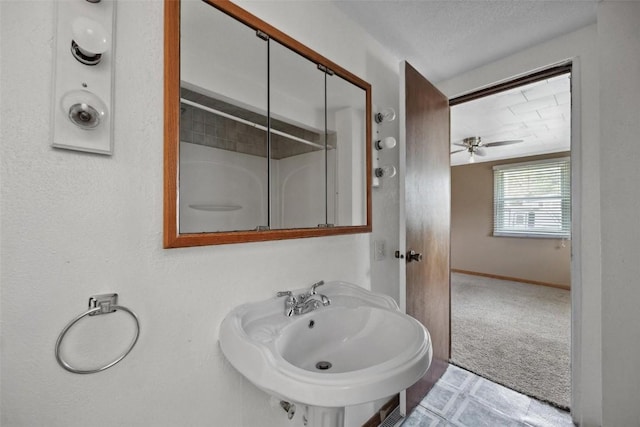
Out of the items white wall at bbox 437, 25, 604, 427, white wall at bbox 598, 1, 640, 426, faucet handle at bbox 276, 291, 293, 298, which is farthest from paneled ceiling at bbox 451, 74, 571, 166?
faucet handle at bbox 276, 291, 293, 298

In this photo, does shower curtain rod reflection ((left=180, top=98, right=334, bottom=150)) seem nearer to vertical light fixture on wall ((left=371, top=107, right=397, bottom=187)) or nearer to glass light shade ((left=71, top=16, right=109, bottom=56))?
glass light shade ((left=71, top=16, right=109, bottom=56))

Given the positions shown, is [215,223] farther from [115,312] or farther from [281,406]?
[281,406]

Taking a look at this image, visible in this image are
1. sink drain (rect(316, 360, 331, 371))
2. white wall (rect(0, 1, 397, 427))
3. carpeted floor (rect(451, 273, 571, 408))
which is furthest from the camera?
carpeted floor (rect(451, 273, 571, 408))

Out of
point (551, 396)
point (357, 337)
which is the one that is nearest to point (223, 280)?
point (357, 337)

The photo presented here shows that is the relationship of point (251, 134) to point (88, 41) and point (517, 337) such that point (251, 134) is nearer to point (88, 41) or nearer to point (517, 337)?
point (88, 41)

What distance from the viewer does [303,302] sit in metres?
1.08

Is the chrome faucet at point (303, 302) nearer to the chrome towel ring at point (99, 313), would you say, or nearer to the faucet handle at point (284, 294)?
the faucet handle at point (284, 294)

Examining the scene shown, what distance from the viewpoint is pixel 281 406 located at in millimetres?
1022

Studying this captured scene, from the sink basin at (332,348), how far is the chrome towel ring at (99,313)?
263 millimetres

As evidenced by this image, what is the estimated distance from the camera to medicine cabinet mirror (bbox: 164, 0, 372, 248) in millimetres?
822

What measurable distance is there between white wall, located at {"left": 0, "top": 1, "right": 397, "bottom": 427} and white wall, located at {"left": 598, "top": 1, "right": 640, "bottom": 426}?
66.9 inches

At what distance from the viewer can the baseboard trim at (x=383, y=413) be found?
150 cm

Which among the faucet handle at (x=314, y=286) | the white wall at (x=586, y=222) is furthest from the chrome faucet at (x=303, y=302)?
the white wall at (x=586, y=222)

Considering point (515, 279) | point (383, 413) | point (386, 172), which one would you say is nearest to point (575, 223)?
point (386, 172)
